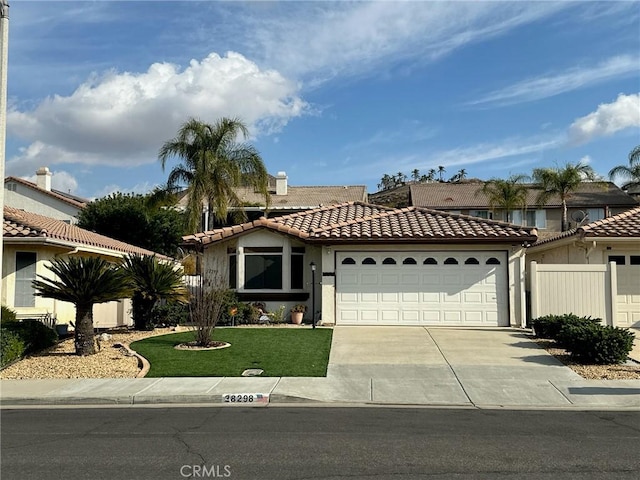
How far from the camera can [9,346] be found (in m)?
12.7

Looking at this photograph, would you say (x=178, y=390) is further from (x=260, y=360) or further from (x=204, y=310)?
(x=204, y=310)

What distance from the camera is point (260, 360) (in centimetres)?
1288

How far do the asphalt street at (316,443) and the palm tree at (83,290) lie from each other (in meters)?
4.17

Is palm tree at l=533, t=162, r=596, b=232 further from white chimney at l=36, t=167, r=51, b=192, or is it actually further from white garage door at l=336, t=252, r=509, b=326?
white chimney at l=36, t=167, r=51, b=192

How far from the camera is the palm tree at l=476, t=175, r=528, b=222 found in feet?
145

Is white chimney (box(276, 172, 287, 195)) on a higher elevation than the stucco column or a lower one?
higher

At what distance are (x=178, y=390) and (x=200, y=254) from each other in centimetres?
1089

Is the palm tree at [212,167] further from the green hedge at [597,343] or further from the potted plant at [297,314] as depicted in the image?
the green hedge at [597,343]

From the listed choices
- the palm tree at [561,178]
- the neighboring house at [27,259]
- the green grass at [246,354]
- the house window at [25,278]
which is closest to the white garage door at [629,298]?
the green grass at [246,354]

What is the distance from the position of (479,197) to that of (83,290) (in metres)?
40.1

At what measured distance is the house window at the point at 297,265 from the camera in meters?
20.1

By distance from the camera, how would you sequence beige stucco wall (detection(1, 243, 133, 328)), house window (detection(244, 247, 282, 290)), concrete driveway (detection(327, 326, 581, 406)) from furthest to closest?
house window (detection(244, 247, 282, 290)), beige stucco wall (detection(1, 243, 133, 328)), concrete driveway (detection(327, 326, 581, 406))

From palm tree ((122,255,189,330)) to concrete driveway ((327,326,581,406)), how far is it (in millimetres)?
4862

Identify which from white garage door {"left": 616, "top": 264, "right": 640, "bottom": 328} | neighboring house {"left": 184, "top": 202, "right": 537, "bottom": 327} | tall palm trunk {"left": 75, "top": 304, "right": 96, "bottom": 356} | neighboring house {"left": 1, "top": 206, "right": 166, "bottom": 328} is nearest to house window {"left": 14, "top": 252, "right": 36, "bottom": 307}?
neighboring house {"left": 1, "top": 206, "right": 166, "bottom": 328}
